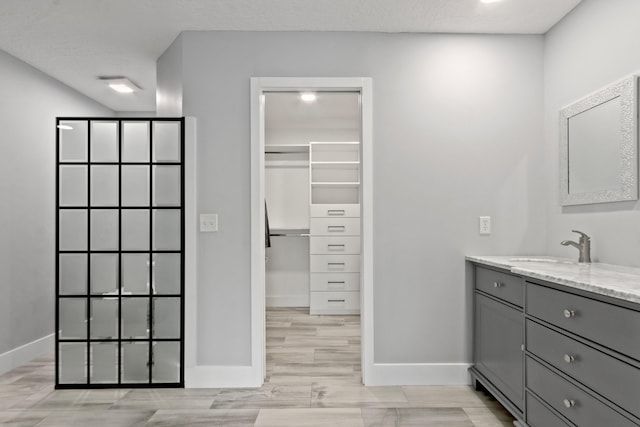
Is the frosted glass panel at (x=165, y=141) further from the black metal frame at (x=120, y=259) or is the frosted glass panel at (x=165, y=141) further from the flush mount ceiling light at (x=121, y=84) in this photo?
the flush mount ceiling light at (x=121, y=84)

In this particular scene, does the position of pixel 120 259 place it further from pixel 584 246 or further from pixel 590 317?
pixel 584 246

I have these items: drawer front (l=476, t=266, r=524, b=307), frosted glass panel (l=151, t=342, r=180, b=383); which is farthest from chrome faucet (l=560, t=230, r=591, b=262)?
frosted glass panel (l=151, t=342, r=180, b=383)

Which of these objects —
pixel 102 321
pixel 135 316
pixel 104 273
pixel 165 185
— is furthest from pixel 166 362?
pixel 165 185

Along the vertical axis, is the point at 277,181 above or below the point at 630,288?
above

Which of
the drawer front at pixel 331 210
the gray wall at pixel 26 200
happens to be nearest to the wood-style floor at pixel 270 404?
the gray wall at pixel 26 200

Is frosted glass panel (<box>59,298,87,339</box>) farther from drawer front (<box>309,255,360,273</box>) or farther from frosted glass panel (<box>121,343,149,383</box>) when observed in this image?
drawer front (<box>309,255,360,273</box>)

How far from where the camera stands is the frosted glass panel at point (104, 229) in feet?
10.1

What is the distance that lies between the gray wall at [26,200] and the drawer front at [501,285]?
3.49m

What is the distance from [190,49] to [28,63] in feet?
5.34

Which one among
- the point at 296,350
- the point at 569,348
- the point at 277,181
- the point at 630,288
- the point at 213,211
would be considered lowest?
the point at 296,350

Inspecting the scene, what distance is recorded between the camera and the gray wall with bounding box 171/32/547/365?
10.2 ft

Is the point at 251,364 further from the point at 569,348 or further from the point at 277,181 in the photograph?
the point at 277,181

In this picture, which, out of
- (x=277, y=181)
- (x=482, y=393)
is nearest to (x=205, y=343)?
(x=482, y=393)

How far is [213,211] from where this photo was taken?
3.11 metres
